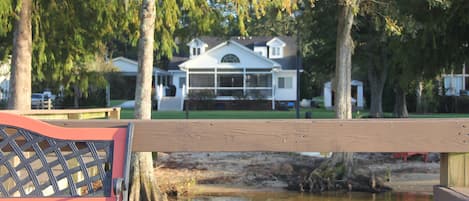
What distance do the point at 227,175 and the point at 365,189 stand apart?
3434mm

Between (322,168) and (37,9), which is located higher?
(37,9)

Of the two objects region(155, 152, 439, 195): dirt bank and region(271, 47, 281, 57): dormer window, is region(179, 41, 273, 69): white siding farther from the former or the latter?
region(155, 152, 439, 195): dirt bank

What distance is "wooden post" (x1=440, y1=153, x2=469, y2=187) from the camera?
3.71m

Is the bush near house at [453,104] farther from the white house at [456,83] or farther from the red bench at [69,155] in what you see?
the red bench at [69,155]

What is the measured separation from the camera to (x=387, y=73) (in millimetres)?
→ 32844

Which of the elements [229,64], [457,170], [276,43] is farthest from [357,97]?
[457,170]

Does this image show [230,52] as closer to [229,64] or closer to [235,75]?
[229,64]

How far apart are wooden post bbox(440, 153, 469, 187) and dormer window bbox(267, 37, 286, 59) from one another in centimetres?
4489

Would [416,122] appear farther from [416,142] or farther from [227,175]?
[227,175]

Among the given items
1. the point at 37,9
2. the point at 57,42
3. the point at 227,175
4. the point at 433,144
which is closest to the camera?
the point at 433,144

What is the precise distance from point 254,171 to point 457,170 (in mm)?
10838

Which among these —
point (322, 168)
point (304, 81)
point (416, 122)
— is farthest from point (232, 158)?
point (304, 81)

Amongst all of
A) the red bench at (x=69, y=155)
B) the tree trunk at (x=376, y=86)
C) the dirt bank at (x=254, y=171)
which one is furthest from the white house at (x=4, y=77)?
the tree trunk at (x=376, y=86)

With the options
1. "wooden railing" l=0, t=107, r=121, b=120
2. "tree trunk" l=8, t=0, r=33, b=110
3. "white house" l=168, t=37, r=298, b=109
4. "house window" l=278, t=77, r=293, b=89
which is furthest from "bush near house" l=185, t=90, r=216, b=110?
"tree trunk" l=8, t=0, r=33, b=110
